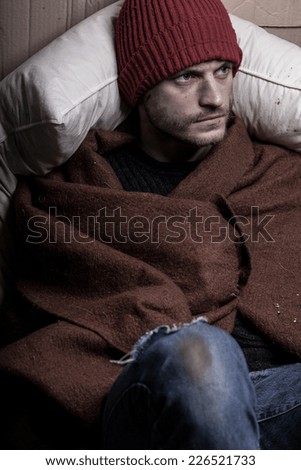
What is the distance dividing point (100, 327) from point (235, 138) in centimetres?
46

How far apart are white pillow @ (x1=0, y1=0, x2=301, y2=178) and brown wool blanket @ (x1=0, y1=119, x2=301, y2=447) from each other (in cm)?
5

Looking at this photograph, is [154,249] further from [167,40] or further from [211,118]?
[167,40]

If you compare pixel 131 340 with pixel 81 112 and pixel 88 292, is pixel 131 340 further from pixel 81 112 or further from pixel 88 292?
pixel 81 112

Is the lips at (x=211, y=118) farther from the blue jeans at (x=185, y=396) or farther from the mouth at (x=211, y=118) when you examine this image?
the blue jeans at (x=185, y=396)

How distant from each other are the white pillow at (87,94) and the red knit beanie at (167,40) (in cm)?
4

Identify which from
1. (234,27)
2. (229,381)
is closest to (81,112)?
(234,27)

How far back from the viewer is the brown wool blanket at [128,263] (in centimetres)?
121

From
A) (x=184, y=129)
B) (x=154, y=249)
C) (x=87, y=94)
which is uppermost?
(x=87, y=94)

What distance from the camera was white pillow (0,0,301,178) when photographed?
1.32 meters

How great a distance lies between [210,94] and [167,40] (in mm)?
127

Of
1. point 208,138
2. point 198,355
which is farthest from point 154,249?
point 198,355

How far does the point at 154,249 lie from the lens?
4.24 feet

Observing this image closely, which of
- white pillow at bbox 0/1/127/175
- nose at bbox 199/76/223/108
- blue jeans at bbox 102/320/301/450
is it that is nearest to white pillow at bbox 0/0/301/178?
white pillow at bbox 0/1/127/175

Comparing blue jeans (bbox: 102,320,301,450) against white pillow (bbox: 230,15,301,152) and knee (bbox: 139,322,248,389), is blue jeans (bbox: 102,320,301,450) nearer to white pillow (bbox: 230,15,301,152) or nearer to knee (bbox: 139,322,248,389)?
knee (bbox: 139,322,248,389)
